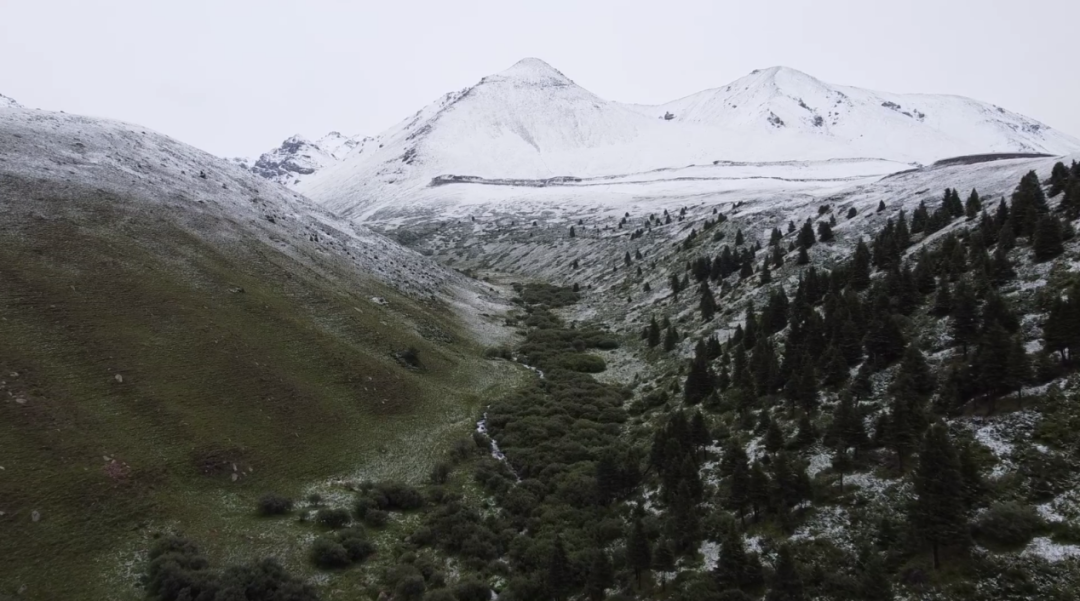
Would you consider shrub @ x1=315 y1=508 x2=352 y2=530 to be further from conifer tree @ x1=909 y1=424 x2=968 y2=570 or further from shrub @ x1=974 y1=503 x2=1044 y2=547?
shrub @ x1=974 y1=503 x2=1044 y2=547

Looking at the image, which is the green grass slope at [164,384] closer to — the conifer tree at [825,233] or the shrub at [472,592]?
the shrub at [472,592]

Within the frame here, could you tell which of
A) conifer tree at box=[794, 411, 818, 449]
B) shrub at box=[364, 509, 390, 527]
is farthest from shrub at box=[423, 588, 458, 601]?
Result: conifer tree at box=[794, 411, 818, 449]

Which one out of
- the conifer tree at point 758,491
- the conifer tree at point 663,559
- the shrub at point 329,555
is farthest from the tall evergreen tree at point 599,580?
the shrub at point 329,555

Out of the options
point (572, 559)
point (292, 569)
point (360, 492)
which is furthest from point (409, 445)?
point (572, 559)

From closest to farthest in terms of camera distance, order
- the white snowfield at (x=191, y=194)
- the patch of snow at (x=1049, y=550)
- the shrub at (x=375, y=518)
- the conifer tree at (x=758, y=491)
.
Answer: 1. the patch of snow at (x=1049, y=550)
2. the conifer tree at (x=758, y=491)
3. the shrub at (x=375, y=518)
4. the white snowfield at (x=191, y=194)

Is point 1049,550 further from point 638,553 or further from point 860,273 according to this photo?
point 860,273

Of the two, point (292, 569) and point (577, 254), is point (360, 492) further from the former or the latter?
point (577, 254)
